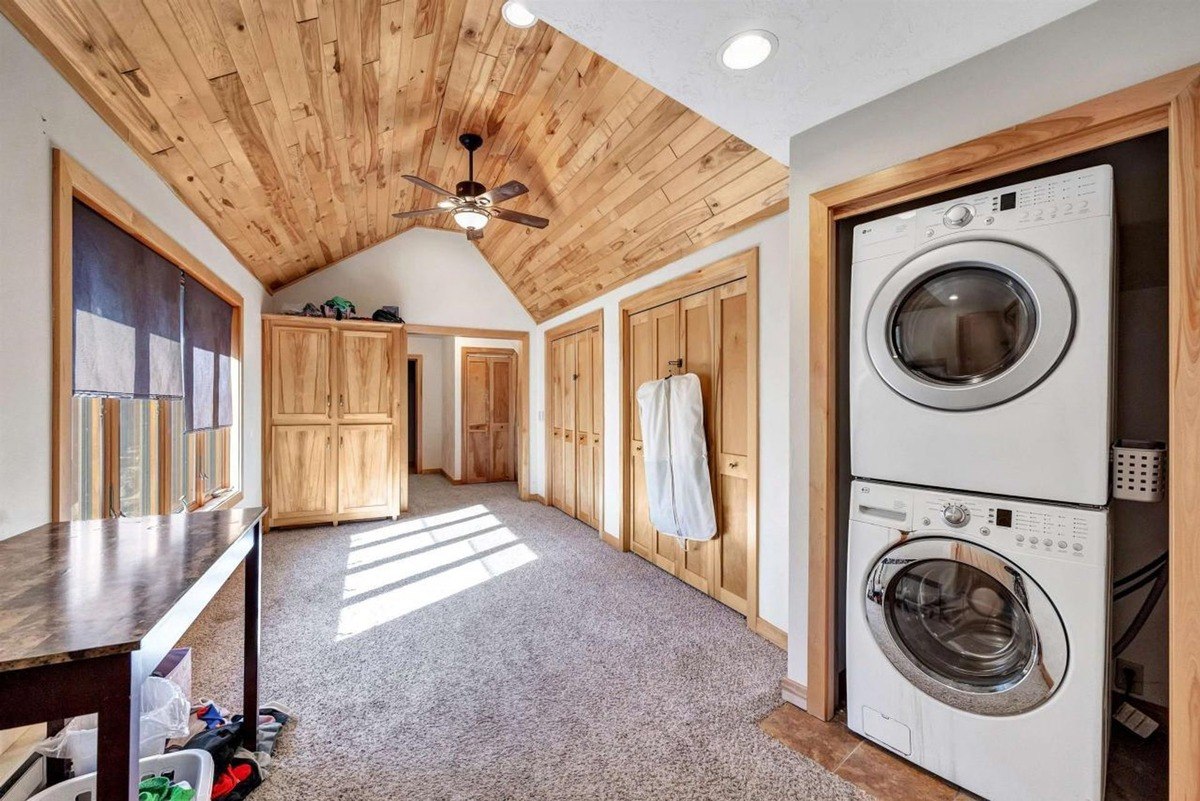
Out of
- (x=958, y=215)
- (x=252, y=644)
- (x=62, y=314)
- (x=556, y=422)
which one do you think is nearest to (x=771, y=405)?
(x=958, y=215)

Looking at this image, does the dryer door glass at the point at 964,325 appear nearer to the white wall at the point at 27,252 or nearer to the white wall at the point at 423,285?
the white wall at the point at 27,252

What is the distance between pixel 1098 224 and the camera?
120 centimetres

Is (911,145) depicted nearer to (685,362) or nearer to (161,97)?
(685,362)

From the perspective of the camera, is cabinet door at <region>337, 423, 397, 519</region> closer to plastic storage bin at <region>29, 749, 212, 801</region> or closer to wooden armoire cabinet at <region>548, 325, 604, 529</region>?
wooden armoire cabinet at <region>548, 325, 604, 529</region>

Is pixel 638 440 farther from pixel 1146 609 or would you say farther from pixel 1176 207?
pixel 1176 207

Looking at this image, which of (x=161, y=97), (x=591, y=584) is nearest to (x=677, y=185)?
(x=161, y=97)

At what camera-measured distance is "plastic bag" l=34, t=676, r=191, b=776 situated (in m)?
1.26

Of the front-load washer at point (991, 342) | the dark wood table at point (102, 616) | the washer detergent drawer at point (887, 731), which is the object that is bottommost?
the washer detergent drawer at point (887, 731)

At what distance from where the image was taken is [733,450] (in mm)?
2736

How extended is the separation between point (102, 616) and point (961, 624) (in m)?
2.06

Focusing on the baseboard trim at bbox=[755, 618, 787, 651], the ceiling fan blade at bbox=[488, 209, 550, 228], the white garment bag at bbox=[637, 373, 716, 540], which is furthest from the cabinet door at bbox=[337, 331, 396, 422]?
the baseboard trim at bbox=[755, 618, 787, 651]

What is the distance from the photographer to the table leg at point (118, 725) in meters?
0.67

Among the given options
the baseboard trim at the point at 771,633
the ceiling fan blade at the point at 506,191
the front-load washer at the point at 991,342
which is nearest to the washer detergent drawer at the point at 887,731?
the baseboard trim at the point at 771,633

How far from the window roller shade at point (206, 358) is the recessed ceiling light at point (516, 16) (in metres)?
2.26
